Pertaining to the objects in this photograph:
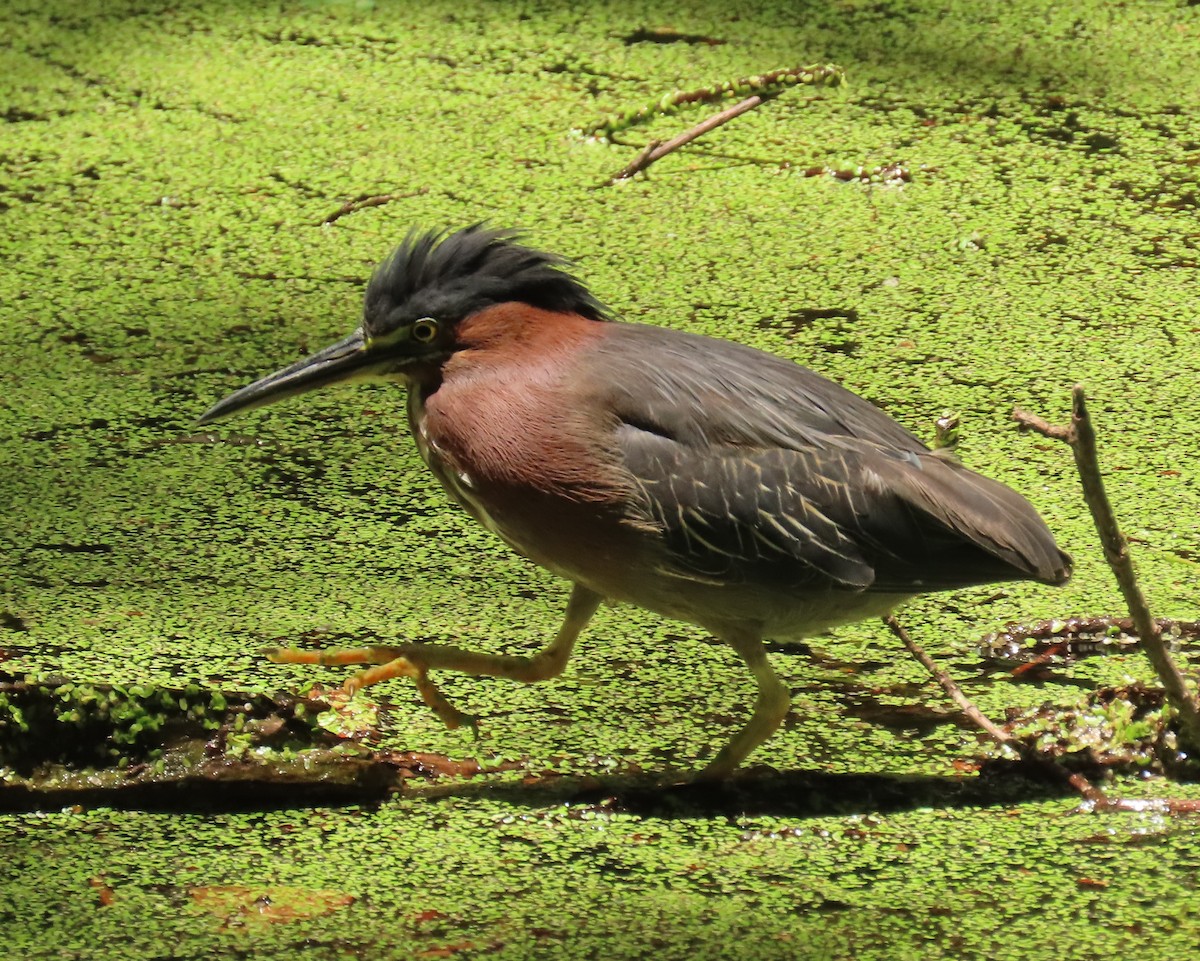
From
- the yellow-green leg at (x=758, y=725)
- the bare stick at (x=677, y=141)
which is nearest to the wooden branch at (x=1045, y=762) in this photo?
the yellow-green leg at (x=758, y=725)

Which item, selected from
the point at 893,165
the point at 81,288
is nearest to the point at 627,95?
the point at 893,165

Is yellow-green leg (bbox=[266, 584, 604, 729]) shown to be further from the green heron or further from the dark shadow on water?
the dark shadow on water

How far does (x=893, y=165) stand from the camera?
431 cm

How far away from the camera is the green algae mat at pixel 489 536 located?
7.40ft

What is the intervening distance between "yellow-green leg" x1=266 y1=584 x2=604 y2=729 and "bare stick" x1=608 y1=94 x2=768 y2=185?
6.13ft

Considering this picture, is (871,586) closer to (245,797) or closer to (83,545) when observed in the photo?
(245,797)

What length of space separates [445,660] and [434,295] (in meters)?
0.55

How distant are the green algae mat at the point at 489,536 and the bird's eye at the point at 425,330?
0.57 meters

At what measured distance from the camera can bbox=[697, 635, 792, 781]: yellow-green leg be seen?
8.23 ft

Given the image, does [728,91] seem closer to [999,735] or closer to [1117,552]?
[999,735]

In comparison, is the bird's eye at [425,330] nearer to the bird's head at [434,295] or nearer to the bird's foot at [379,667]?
the bird's head at [434,295]

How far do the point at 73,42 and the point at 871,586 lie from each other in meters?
3.42

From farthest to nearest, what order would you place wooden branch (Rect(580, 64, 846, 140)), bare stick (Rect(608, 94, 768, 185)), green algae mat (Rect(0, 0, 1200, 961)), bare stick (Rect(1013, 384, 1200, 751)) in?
wooden branch (Rect(580, 64, 846, 140)), bare stick (Rect(608, 94, 768, 185)), green algae mat (Rect(0, 0, 1200, 961)), bare stick (Rect(1013, 384, 1200, 751))

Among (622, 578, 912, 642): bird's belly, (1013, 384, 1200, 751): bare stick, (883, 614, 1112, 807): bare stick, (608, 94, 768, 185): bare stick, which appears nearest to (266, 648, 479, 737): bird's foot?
(622, 578, 912, 642): bird's belly
